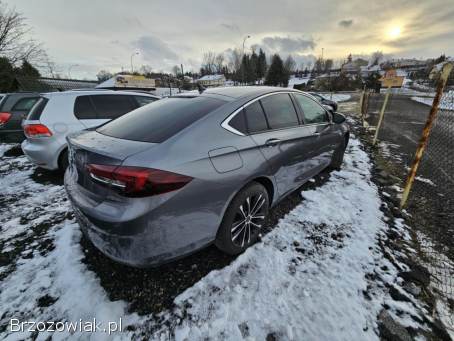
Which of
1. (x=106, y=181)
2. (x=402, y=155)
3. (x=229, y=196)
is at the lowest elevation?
(x=402, y=155)

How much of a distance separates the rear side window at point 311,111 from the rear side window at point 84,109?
382 cm

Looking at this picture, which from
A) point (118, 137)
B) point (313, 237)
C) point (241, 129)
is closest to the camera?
point (118, 137)

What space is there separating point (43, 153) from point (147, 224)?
3.56 meters

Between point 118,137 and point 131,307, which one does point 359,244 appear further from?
point 118,137

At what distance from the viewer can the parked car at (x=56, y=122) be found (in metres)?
3.85

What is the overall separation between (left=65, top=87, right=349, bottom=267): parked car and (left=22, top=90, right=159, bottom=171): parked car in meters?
2.15

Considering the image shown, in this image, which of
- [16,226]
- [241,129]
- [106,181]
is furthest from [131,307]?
[16,226]

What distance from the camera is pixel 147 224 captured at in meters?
1.57

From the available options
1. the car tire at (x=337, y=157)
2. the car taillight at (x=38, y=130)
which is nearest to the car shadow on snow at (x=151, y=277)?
the car taillight at (x=38, y=130)

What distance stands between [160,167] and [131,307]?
123cm

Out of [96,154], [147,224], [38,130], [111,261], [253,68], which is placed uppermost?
[253,68]

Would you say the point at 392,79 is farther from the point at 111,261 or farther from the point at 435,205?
the point at 111,261

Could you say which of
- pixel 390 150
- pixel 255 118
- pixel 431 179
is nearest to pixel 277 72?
pixel 390 150

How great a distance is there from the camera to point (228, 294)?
1.93 meters
